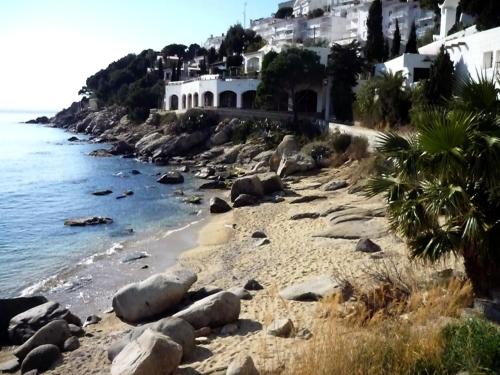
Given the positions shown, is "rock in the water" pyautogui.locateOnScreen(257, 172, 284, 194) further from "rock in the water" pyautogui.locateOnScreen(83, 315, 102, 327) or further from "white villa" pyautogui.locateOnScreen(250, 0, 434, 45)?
"white villa" pyautogui.locateOnScreen(250, 0, 434, 45)

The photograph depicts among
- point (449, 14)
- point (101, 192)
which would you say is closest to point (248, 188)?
point (101, 192)

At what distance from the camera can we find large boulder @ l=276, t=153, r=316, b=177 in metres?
36.1

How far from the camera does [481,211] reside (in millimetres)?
8328

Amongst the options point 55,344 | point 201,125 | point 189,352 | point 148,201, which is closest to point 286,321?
point 189,352

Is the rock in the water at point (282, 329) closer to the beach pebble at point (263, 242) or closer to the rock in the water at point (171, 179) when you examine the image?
the beach pebble at point (263, 242)

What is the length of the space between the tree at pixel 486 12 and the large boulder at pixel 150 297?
2707 cm

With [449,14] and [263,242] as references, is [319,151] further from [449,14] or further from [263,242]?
[449,14]

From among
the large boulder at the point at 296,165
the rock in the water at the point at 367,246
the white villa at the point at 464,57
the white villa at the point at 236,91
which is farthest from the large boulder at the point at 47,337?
the white villa at the point at 236,91

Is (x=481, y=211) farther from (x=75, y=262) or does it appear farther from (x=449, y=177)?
(x=75, y=262)

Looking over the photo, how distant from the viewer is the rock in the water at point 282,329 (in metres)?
9.52

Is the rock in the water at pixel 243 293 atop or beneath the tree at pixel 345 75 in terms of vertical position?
beneath

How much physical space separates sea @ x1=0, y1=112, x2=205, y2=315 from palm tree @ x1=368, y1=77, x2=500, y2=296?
412 inches

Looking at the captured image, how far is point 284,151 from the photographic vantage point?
40562 mm

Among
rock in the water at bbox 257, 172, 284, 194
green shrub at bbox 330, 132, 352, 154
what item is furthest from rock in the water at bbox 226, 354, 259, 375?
green shrub at bbox 330, 132, 352, 154
